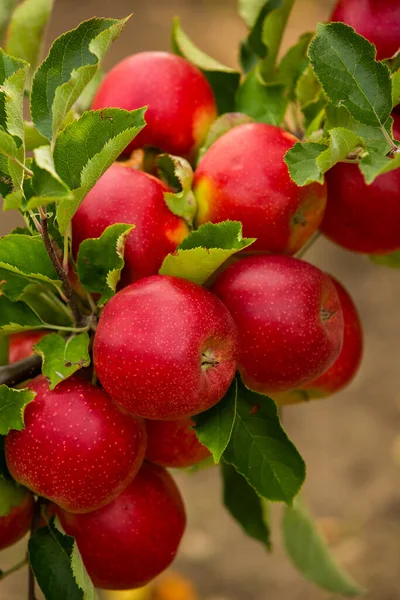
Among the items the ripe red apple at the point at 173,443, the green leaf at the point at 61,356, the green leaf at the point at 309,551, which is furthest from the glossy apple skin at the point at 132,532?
the green leaf at the point at 309,551

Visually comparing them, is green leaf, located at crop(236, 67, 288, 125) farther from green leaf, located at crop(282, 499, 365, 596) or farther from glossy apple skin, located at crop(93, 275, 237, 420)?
green leaf, located at crop(282, 499, 365, 596)

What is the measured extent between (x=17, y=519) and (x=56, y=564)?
5 centimetres

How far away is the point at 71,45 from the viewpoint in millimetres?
500

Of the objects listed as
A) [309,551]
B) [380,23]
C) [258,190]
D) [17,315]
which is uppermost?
[380,23]

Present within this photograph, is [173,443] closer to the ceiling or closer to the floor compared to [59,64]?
closer to the floor

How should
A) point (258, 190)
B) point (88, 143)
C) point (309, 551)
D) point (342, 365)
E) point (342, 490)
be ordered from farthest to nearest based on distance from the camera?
point (342, 490) < point (309, 551) < point (342, 365) < point (258, 190) < point (88, 143)

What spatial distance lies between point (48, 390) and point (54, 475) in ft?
0.19

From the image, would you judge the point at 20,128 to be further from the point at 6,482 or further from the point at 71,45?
the point at 6,482

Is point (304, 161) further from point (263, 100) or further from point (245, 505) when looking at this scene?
point (245, 505)

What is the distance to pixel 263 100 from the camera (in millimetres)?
673

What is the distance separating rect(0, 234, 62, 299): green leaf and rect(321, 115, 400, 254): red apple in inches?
9.9

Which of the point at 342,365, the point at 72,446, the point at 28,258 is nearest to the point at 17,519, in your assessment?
the point at 72,446

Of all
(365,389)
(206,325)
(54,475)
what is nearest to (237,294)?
(206,325)

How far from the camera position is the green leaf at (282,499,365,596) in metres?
0.94
